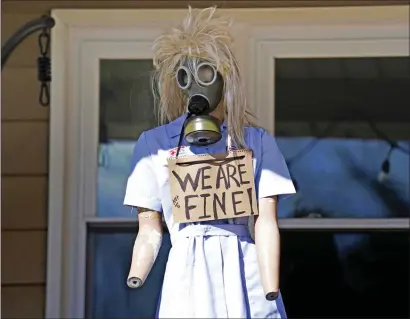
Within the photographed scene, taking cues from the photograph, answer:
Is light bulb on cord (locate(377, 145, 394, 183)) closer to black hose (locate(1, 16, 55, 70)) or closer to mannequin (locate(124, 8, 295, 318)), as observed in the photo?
black hose (locate(1, 16, 55, 70))

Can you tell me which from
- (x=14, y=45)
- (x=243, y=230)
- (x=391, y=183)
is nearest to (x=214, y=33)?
(x=243, y=230)

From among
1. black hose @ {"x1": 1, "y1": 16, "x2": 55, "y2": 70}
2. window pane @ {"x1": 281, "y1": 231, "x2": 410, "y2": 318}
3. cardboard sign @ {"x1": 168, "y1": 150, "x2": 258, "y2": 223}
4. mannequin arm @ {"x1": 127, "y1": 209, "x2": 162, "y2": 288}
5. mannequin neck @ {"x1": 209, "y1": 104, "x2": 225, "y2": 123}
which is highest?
black hose @ {"x1": 1, "y1": 16, "x2": 55, "y2": 70}

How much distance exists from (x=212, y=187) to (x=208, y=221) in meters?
0.09

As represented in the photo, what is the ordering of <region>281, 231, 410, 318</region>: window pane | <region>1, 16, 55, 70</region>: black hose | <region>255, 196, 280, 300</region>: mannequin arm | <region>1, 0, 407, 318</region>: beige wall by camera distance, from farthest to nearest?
<region>281, 231, 410, 318</region>: window pane → <region>1, 0, 407, 318</region>: beige wall → <region>1, 16, 55, 70</region>: black hose → <region>255, 196, 280, 300</region>: mannequin arm

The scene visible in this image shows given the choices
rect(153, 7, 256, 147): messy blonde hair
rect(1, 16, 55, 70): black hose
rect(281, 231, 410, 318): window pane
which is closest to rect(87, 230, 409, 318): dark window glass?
rect(281, 231, 410, 318): window pane

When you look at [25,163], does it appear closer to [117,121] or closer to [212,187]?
[117,121]

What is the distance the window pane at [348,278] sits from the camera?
4.21 m

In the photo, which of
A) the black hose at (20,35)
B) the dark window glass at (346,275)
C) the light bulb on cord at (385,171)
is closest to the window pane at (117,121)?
the black hose at (20,35)

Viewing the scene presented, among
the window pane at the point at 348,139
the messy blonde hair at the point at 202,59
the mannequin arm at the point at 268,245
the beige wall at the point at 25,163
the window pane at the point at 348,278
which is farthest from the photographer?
the window pane at the point at 348,278

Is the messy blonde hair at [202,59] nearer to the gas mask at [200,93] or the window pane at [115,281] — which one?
the gas mask at [200,93]

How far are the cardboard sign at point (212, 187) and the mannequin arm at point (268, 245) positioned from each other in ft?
0.10

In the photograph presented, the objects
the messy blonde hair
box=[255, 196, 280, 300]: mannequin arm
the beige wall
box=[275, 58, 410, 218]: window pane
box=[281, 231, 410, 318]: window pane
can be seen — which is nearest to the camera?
box=[255, 196, 280, 300]: mannequin arm

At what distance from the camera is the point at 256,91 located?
12.6 ft

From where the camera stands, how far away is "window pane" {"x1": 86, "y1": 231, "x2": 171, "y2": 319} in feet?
12.8
